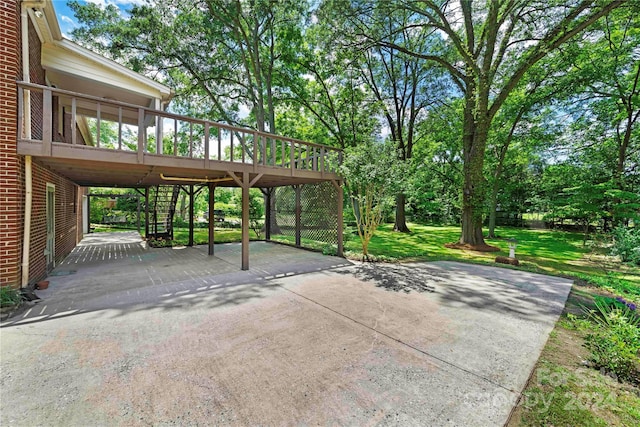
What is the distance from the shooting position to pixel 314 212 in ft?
33.9

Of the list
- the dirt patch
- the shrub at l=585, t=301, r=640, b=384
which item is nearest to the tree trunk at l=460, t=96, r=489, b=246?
the dirt patch

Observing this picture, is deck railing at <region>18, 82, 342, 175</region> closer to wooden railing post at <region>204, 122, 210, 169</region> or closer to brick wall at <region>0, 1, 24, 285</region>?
wooden railing post at <region>204, 122, 210, 169</region>

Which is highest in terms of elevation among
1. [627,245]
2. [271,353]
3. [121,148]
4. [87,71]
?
[87,71]

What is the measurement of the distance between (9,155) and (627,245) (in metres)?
14.9

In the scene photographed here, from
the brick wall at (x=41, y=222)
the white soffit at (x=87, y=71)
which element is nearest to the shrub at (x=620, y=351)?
the brick wall at (x=41, y=222)

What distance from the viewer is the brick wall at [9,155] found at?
3.99 metres

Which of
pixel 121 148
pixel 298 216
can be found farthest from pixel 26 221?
pixel 298 216

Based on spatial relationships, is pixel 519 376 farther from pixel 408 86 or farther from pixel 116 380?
pixel 408 86

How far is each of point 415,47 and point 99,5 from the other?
14.9m

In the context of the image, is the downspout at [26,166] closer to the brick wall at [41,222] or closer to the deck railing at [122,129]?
the deck railing at [122,129]

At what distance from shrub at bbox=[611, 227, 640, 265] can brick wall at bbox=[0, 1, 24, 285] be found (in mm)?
14284

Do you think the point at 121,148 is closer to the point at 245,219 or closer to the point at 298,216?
the point at 245,219

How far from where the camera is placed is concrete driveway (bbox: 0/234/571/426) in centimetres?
212

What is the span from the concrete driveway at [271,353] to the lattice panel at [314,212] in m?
4.10
